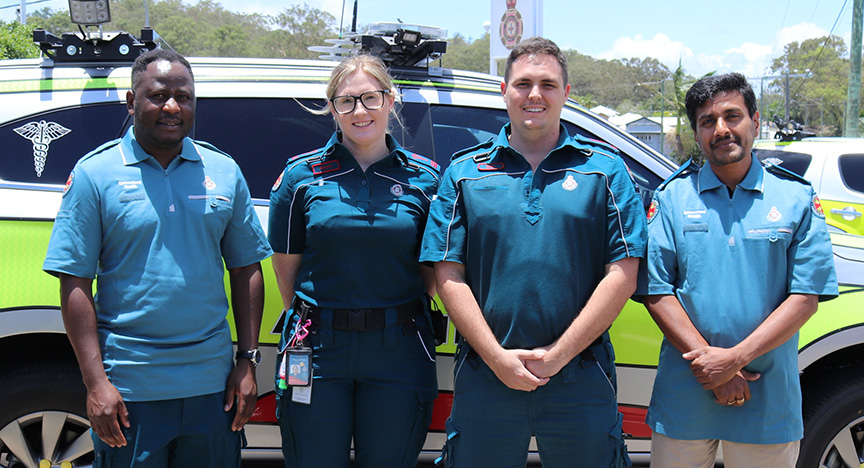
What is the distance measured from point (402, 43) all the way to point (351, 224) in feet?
4.48

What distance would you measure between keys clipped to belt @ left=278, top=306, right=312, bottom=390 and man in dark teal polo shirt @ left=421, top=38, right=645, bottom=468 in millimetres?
530

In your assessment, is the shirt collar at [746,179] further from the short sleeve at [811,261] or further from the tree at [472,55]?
the tree at [472,55]

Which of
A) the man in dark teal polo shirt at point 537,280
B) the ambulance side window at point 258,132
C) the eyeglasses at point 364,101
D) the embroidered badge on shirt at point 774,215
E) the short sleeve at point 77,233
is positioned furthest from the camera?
the ambulance side window at point 258,132

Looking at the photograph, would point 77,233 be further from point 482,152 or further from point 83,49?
point 83,49

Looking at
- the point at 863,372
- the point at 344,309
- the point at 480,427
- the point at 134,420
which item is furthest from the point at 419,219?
the point at 863,372

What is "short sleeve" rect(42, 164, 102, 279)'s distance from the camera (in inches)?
84.5

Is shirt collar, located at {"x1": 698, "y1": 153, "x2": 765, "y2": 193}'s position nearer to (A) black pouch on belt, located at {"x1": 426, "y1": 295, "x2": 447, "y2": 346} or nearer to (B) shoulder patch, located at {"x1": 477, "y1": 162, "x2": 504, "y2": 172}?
(B) shoulder patch, located at {"x1": 477, "y1": 162, "x2": 504, "y2": 172}

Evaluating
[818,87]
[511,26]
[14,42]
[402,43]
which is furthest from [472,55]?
[402,43]

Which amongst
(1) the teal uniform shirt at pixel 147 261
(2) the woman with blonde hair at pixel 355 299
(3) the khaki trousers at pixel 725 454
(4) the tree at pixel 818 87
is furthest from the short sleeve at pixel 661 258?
(4) the tree at pixel 818 87

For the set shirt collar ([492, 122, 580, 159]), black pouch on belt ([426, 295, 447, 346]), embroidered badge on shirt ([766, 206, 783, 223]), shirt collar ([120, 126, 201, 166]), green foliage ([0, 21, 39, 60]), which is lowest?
black pouch on belt ([426, 295, 447, 346])

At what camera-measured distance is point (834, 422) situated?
3.01 metres

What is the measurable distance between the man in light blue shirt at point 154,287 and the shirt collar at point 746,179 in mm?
1688

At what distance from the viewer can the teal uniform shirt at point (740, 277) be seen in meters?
2.38

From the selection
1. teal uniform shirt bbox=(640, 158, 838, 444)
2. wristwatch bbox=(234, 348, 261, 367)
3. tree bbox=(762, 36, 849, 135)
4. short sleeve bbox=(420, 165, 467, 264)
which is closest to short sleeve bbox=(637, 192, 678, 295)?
teal uniform shirt bbox=(640, 158, 838, 444)
